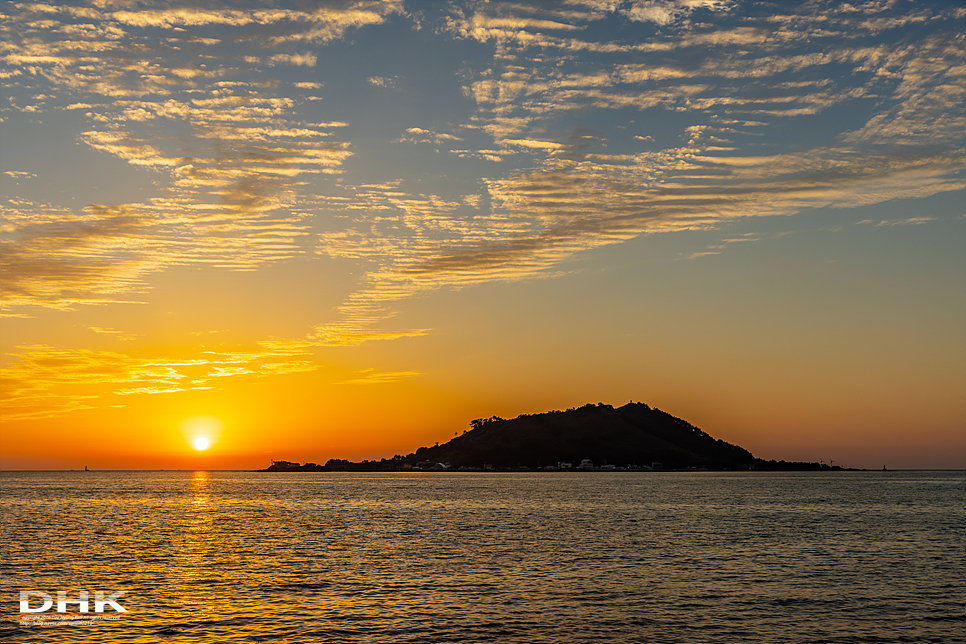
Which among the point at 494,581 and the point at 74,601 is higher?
the point at 74,601

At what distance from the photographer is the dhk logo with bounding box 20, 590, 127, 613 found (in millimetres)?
45500

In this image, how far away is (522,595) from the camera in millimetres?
51062

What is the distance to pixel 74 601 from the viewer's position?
4838 cm

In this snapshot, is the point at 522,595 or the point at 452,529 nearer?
the point at 522,595

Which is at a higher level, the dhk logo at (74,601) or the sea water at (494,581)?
the dhk logo at (74,601)

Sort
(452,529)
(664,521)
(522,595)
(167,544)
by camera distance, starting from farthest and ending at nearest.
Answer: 1. (664,521)
2. (452,529)
3. (167,544)
4. (522,595)

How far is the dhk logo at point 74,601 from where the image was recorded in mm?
45500

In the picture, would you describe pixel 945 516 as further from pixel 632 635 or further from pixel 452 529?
pixel 632 635

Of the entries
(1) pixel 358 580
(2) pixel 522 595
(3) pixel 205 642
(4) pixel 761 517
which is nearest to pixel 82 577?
(1) pixel 358 580

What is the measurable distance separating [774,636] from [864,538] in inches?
2237

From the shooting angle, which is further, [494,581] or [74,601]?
[494,581]

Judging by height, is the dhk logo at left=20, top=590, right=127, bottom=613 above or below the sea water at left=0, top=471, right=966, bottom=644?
above

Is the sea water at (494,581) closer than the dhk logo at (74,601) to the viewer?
Yes

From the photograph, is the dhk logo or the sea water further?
the dhk logo
